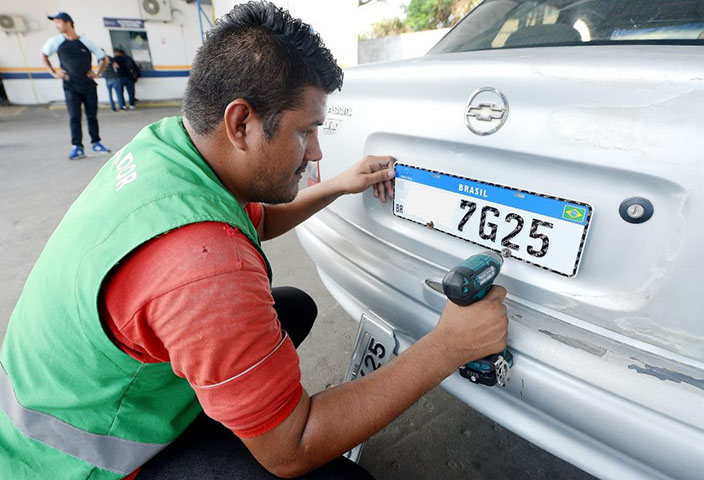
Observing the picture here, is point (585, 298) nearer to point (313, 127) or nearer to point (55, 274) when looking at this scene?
point (313, 127)

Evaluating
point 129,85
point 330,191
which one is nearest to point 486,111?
point 330,191

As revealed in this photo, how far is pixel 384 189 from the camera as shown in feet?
4.16

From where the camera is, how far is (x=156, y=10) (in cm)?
1308

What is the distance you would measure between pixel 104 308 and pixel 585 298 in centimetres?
96

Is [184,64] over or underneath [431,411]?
over

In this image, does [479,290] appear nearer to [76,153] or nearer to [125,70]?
[76,153]

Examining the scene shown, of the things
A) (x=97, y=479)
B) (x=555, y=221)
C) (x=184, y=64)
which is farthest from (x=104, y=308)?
(x=184, y=64)

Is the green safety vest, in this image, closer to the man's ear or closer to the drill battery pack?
the man's ear

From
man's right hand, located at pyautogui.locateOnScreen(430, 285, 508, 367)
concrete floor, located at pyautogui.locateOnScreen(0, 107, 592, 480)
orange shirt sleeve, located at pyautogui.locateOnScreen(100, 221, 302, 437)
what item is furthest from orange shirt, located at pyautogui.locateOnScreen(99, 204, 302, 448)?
concrete floor, located at pyautogui.locateOnScreen(0, 107, 592, 480)

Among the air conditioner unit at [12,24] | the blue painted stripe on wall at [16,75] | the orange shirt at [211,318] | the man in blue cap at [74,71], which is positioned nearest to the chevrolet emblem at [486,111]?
the orange shirt at [211,318]

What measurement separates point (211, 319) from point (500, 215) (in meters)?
0.68

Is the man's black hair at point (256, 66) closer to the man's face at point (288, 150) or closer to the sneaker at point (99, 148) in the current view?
the man's face at point (288, 150)

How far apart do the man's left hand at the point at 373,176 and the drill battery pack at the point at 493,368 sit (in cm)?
54

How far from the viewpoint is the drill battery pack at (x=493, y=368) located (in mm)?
935
